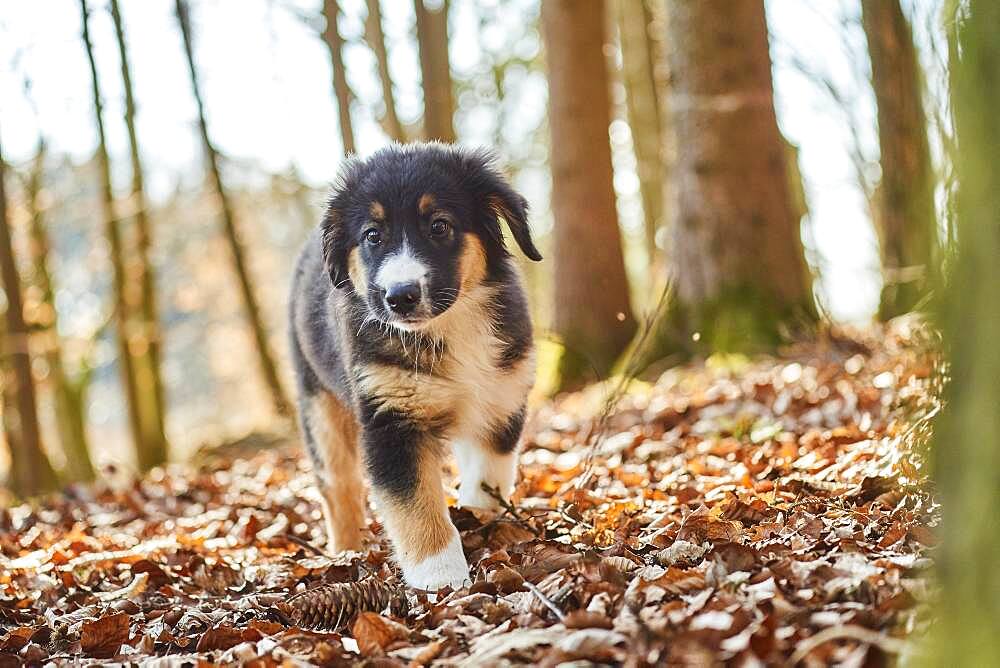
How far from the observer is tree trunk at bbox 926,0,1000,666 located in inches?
86.9

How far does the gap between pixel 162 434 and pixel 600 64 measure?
343 inches

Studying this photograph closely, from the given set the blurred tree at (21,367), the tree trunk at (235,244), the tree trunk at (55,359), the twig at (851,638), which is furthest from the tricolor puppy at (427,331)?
the tree trunk at (55,359)

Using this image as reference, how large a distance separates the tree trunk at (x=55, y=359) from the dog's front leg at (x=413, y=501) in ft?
42.1

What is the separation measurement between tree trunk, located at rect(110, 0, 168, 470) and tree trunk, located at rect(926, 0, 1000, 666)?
44.6ft

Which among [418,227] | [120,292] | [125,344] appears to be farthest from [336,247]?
[125,344]

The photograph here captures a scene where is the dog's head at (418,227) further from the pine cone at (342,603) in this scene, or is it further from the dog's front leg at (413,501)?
the pine cone at (342,603)

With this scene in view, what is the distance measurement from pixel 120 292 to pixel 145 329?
89 centimetres

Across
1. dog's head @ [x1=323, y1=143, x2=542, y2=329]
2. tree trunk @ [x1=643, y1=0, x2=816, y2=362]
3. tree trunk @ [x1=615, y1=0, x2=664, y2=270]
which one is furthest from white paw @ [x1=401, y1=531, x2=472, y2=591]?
tree trunk @ [x1=615, y1=0, x2=664, y2=270]

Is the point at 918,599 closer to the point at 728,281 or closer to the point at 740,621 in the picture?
the point at 740,621

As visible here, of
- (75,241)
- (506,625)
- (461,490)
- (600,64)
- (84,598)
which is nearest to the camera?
(506,625)

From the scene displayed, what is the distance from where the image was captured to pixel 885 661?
252cm

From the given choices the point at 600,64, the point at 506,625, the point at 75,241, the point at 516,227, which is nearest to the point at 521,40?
the point at 600,64

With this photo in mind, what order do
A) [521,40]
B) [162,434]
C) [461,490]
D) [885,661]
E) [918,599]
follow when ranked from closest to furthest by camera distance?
[885,661], [918,599], [461,490], [162,434], [521,40]

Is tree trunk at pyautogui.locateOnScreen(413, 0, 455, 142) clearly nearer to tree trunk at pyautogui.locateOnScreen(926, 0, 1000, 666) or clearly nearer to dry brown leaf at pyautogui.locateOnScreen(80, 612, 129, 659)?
dry brown leaf at pyautogui.locateOnScreen(80, 612, 129, 659)
